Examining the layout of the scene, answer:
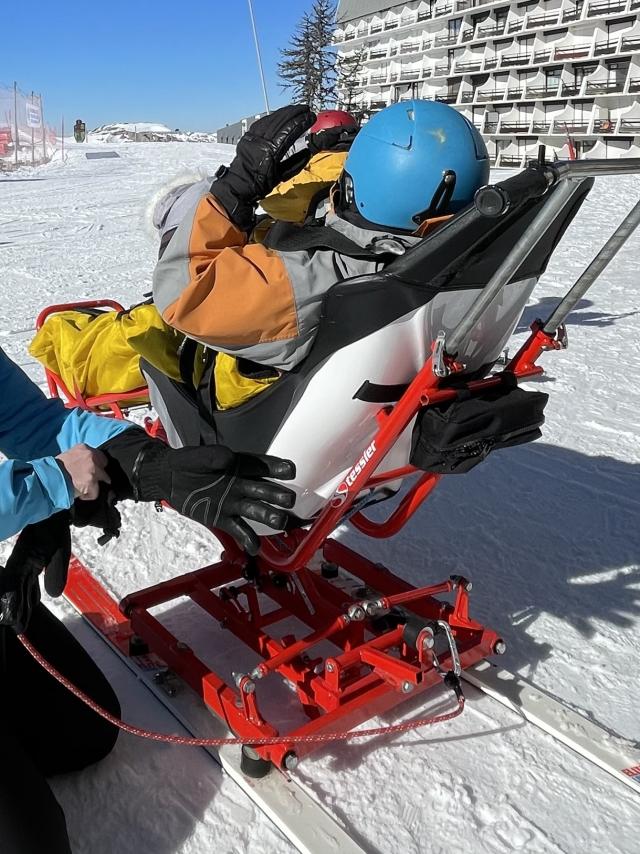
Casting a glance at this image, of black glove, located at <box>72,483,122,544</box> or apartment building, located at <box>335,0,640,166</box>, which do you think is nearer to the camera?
black glove, located at <box>72,483,122,544</box>

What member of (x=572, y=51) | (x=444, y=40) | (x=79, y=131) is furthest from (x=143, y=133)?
(x=572, y=51)

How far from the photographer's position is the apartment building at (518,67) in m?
39.3

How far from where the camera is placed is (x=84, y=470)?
80.6 inches

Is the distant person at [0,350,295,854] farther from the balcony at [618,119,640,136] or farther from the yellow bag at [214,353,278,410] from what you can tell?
the balcony at [618,119,640,136]

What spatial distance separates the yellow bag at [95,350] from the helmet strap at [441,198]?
1408 millimetres

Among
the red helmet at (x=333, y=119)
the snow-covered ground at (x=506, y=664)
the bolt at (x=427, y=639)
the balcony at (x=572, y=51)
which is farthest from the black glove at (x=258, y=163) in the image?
the balcony at (x=572, y=51)

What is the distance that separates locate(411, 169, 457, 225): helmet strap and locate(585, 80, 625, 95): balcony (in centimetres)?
4246

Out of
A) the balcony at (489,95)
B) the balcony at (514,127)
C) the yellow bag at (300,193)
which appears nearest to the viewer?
the yellow bag at (300,193)

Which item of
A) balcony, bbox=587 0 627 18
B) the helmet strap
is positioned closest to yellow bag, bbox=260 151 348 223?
the helmet strap

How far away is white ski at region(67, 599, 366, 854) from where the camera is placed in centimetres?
221

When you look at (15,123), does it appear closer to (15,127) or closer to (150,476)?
(15,127)

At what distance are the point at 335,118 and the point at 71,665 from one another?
4.23 metres

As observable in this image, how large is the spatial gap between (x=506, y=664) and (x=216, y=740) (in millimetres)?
1209

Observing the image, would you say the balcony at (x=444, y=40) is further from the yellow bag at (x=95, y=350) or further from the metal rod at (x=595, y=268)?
the metal rod at (x=595, y=268)
